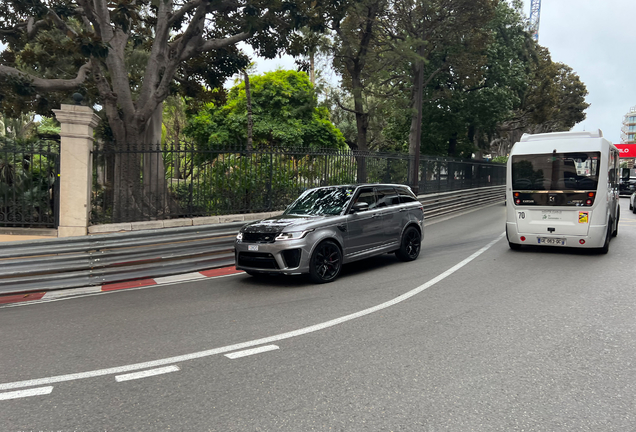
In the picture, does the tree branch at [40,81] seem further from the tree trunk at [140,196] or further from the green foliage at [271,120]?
the green foliage at [271,120]

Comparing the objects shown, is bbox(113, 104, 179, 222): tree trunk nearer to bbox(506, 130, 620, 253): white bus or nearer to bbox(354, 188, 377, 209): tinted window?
bbox(354, 188, 377, 209): tinted window

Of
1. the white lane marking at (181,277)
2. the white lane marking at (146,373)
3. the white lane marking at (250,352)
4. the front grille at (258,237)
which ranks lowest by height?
the white lane marking at (181,277)

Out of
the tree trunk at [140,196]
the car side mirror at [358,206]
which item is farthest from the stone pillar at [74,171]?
the car side mirror at [358,206]

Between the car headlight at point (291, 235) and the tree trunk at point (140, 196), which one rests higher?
the tree trunk at point (140, 196)

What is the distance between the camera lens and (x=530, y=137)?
11812 mm

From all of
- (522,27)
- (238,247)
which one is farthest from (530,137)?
(522,27)

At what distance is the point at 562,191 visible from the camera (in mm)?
10531

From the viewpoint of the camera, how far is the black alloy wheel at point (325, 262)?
26.2 ft

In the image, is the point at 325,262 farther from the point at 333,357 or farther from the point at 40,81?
the point at 40,81

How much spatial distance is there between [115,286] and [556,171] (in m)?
9.17

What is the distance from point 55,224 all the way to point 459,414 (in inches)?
379

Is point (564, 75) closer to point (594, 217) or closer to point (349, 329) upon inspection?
point (594, 217)

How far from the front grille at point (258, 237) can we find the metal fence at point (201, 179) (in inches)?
115

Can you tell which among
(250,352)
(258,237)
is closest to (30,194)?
(258,237)
